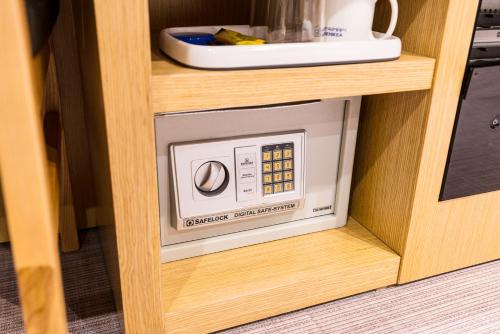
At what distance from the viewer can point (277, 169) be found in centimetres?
76

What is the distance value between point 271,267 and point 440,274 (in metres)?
0.33

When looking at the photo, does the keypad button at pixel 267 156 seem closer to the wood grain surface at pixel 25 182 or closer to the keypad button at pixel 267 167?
the keypad button at pixel 267 167

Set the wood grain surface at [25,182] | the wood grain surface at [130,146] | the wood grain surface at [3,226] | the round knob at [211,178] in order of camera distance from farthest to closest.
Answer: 1. the wood grain surface at [3,226]
2. the round knob at [211,178]
3. the wood grain surface at [130,146]
4. the wood grain surface at [25,182]

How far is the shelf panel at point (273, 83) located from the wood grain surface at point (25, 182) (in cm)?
20

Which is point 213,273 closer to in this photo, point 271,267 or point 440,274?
point 271,267

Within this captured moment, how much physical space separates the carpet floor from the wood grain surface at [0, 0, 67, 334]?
0.39 metres

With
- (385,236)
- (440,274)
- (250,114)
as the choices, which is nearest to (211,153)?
(250,114)

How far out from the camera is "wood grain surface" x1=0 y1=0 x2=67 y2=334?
30 centimetres

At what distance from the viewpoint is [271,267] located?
74 centimetres

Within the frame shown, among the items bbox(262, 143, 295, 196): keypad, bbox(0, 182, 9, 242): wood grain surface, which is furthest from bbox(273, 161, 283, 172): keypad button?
bbox(0, 182, 9, 242): wood grain surface

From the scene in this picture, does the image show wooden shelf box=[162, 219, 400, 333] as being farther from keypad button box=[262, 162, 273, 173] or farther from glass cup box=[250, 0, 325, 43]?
glass cup box=[250, 0, 325, 43]

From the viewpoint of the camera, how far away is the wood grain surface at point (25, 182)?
30cm

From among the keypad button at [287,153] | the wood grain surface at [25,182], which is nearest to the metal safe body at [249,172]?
the keypad button at [287,153]

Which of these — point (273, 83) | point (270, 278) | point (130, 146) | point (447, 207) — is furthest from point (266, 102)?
point (447, 207)
